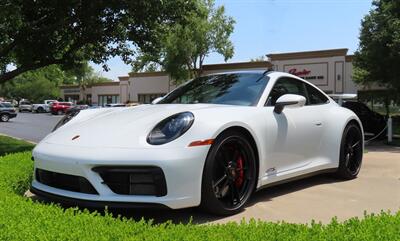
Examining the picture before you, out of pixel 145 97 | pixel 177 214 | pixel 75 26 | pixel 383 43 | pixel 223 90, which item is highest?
pixel 383 43

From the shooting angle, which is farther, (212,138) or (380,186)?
(380,186)

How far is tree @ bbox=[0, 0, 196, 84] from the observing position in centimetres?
1060

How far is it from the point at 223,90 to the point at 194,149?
1415mm

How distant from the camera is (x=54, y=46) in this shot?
38.9 feet

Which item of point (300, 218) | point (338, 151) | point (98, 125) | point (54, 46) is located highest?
point (54, 46)

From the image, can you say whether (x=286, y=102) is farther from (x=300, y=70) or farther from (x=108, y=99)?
(x=108, y=99)

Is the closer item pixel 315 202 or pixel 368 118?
pixel 315 202

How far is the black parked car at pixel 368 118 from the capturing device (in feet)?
60.1

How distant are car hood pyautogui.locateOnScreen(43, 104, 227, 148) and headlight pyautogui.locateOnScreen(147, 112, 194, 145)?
54 mm

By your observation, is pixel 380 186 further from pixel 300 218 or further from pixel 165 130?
pixel 165 130

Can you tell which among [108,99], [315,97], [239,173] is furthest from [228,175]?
[108,99]

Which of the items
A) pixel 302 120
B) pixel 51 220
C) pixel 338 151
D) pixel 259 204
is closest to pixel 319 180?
pixel 338 151

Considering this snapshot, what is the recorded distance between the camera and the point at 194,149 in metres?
4.09

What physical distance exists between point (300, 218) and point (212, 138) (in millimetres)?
1073
